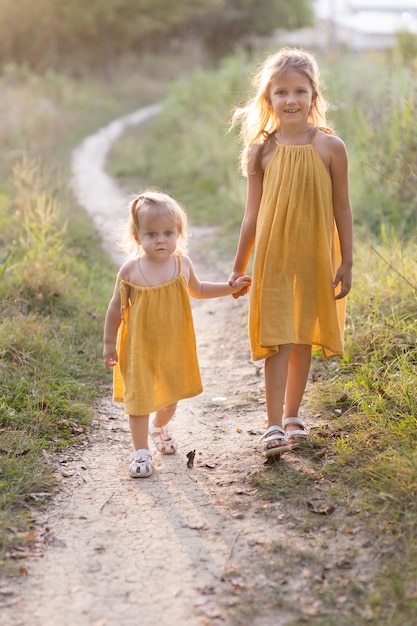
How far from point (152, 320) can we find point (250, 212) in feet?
2.34

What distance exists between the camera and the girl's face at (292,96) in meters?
3.44

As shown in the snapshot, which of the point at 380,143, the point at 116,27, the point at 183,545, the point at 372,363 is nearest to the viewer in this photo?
the point at 183,545

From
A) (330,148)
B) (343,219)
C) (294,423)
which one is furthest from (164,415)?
(330,148)

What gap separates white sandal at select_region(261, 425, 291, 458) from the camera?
3590 millimetres

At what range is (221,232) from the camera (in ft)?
28.9

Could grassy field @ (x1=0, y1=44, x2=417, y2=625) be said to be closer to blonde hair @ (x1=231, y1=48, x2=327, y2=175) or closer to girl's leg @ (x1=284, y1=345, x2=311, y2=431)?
girl's leg @ (x1=284, y1=345, x2=311, y2=431)

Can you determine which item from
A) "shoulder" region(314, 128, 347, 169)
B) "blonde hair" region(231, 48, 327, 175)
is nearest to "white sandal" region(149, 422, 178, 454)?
"blonde hair" region(231, 48, 327, 175)

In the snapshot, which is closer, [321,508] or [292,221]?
[321,508]

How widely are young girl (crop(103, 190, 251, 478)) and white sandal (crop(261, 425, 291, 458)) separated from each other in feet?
1.36

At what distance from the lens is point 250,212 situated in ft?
12.1

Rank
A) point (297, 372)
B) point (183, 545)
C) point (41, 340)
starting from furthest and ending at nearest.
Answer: point (41, 340), point (297, 372), point (183, 545)

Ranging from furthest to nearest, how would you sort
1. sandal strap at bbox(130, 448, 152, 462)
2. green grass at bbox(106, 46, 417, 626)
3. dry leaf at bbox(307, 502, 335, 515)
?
sandal strap at bbox(130, 448, 152, 462)
dry leaf at bbox(307, 502, 335, 515)
green grass at bbox(106, 46, 417, 626)

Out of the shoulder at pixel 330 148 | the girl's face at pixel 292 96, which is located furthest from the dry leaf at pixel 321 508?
the girl's face at pixel 292 96

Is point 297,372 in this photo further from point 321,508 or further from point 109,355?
point 109,355
